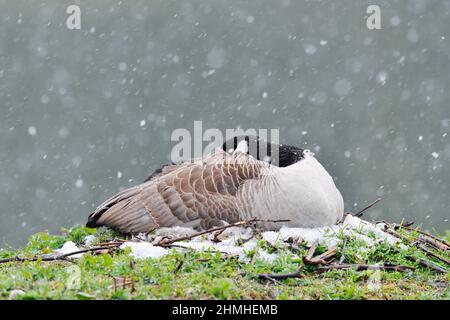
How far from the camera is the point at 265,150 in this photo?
26.2 ft

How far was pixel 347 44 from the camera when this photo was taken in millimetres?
34094

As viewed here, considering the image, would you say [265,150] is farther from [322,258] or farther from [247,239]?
[322,258]

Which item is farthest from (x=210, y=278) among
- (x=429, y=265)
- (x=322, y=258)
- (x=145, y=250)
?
(x=429, y=265)

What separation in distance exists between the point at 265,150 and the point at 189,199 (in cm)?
104

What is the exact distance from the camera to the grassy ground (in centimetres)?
530

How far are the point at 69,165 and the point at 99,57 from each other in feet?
23.2

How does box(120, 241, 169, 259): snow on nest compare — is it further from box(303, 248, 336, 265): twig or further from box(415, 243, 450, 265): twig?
box(415, 243, 450, 265): twig

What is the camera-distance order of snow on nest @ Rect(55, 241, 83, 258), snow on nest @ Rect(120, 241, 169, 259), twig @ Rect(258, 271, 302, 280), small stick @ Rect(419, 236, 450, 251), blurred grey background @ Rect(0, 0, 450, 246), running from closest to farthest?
1. twig @ Rect(258, 271, 302, 280)
2. snow on nest @ Rect(120, 241, 169, 259)
3. snow on nest @ Rect(55, 241, 83, 258)
4. small stick @ Rect(419, 236, 450, 251)
5. blurred grey background @ Rect(0, 0, 450, 246)

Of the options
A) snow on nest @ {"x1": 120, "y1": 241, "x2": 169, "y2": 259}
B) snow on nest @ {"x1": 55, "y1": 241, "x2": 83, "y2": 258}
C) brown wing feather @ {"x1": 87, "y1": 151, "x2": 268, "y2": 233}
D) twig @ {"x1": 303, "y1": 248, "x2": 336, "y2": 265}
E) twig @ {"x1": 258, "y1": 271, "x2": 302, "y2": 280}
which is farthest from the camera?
brown wing feather @ {"x1": 87, "y1": 151, "x2": 268, "y2": 233}

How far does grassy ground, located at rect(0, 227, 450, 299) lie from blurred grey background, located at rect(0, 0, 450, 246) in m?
17.4

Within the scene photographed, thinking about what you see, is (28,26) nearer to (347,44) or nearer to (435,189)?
(347,44)

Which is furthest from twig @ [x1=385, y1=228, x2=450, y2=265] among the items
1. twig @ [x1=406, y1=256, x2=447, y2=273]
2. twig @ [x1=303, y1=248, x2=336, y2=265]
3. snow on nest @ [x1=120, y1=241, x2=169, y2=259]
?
snow on nest @ [x1=120, y1=241, x2=169, y2=259]

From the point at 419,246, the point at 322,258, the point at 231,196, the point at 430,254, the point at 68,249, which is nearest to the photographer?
the point at 322,258

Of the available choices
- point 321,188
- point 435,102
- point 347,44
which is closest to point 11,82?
point 347,44
